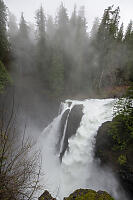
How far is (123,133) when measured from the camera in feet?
20.4

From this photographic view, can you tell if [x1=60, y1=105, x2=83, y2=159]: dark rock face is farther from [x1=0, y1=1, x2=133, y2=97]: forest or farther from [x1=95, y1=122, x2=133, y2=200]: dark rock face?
[x1=0, y1=1, x2=133, y2=97]: forest

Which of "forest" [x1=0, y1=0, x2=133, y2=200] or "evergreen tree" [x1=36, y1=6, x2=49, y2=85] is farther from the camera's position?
"evergreen tree" [x1=36, y1=6, x2=49, y2=85]

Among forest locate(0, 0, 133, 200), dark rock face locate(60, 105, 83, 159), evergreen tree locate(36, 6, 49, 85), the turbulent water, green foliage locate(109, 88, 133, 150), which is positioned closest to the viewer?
green foliage locate(109, 88, 133, 150)

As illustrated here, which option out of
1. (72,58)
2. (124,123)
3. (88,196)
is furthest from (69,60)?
(88,196)

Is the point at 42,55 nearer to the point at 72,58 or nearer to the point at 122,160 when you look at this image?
the point at 72,58

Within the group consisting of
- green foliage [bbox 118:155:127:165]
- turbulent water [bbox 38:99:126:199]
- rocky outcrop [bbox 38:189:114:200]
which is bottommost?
turbulent water [bbox 38:99:126:199]

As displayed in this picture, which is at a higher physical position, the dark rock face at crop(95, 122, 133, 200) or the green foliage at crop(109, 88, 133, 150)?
the green foliage at crop(109, 88, 133, 150)

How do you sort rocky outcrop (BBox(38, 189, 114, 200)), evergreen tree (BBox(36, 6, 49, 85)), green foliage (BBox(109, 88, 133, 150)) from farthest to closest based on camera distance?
evergreen tree (BBox(36, 6, 49, 85))
green foliage (BBox(109, 88, 133, 150))
rocky outcrop (BBox(38, 189, 114, 200))

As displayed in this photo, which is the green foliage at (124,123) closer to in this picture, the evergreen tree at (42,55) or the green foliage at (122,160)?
the green foliage at (122,160)

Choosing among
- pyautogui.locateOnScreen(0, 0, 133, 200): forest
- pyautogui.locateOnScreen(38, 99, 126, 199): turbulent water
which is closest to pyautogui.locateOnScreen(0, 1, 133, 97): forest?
pyautogui.locateOnScreen(0, 0, 133, 200): forest

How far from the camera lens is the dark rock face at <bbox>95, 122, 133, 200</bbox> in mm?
6090

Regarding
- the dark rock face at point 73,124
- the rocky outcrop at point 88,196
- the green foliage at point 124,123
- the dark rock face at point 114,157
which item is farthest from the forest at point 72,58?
the rocky outcrop at point 88,196

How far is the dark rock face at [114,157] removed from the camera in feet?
20.0

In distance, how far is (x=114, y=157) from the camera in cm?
696
